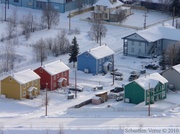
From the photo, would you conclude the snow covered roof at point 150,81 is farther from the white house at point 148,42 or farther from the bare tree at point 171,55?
the white house at point 148,42

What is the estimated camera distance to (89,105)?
31828 millimetres

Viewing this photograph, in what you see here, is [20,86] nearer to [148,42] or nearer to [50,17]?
[148,42]

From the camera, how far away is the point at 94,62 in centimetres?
3659

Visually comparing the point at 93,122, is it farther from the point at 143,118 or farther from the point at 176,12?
the point at 176,12

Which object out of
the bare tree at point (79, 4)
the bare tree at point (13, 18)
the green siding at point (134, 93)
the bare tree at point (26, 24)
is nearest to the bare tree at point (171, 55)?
the green siding at point (134, 93)

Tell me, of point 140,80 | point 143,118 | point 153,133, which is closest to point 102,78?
point 140,80

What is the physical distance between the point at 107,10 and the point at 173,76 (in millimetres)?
13807

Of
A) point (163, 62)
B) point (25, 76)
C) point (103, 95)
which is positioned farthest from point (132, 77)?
point (25, 76)

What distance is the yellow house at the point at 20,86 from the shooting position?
32.5 metres

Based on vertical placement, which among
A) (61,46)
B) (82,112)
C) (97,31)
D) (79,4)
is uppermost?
(79,4)

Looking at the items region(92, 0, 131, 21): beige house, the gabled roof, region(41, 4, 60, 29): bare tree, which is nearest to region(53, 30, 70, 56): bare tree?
the gabled roof

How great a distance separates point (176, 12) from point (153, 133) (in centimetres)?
2175

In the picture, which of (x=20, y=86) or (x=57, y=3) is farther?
(x=57, y=3)

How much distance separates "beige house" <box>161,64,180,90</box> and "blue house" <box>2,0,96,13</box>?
15641mm
